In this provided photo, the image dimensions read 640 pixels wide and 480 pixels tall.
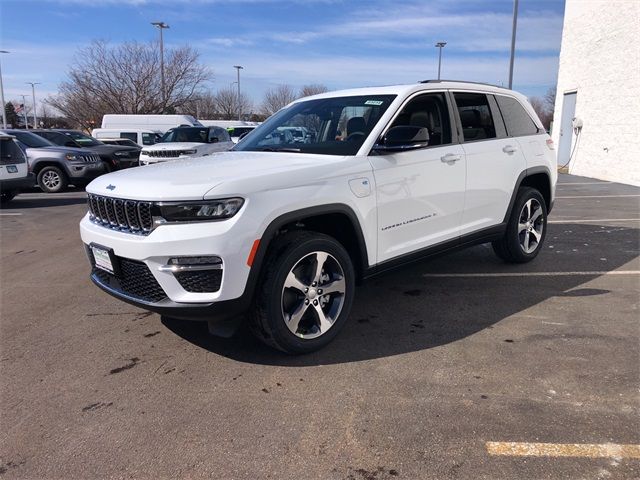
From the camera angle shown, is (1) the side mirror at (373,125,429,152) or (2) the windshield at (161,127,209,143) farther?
(2) the windshield at (161,127,209,143)

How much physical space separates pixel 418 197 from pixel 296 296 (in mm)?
1352

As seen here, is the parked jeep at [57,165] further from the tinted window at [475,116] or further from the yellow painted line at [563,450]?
the yellow painted line at [563,450]

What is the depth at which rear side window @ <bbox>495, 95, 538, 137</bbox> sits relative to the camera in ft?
17.7

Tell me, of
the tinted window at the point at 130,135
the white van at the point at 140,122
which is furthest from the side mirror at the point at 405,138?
the white van at the point at 140,122

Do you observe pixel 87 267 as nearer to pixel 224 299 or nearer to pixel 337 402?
pixel 224 299

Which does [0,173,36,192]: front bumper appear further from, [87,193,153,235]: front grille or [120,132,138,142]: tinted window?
[120,132,138,142]: tinted window

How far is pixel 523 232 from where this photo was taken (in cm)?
576

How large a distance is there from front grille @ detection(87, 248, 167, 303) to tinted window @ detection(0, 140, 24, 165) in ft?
29.0

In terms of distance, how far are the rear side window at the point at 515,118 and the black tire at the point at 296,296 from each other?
2806 millimetres

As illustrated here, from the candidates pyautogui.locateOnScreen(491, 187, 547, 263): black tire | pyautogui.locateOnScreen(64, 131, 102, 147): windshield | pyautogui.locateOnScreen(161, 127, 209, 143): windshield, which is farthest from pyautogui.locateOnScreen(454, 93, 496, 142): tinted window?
pyautogui.locateOnScreen(64, 131, 102, 147): windshield

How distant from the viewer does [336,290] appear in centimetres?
368

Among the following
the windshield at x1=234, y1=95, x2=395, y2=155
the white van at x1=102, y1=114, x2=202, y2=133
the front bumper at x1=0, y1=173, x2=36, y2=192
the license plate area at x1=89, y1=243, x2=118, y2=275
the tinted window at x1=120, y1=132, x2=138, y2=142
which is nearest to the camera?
the license plate area at x1=89, y1=243, x2=118, y2=275

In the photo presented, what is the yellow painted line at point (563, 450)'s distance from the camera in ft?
8.22

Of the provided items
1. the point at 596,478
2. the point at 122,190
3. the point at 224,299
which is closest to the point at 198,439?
the point at 224,299
